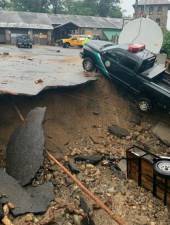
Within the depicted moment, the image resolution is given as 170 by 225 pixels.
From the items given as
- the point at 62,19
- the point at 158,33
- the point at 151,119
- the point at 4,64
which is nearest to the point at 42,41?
the point at 62,19

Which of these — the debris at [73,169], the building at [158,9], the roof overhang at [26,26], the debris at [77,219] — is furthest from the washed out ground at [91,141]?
the building at [158,9]

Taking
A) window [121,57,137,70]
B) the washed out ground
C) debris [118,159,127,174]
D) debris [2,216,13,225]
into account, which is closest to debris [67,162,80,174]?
the washed out ground

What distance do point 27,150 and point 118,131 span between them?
4.33 metres

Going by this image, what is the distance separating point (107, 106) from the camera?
43.3 feet

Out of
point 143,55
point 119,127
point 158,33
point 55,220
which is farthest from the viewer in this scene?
point 158,33

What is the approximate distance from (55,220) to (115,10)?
2323 inches

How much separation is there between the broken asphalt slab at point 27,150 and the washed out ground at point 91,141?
1.23 ft

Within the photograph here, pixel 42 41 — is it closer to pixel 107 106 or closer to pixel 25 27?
pixel 25 27

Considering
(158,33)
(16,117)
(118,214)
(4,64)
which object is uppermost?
(158,33)

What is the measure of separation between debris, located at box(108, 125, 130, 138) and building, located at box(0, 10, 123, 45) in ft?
97.8

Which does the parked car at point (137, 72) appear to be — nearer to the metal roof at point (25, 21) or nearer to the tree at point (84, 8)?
the metal roof at point (25, 21)

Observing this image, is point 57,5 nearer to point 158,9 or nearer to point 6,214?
point 158,9

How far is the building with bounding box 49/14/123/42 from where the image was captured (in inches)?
1638

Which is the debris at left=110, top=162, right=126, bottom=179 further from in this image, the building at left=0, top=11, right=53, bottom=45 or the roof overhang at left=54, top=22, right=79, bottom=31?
the roof overhang at left=54, top=22, right=79, bottom=31
